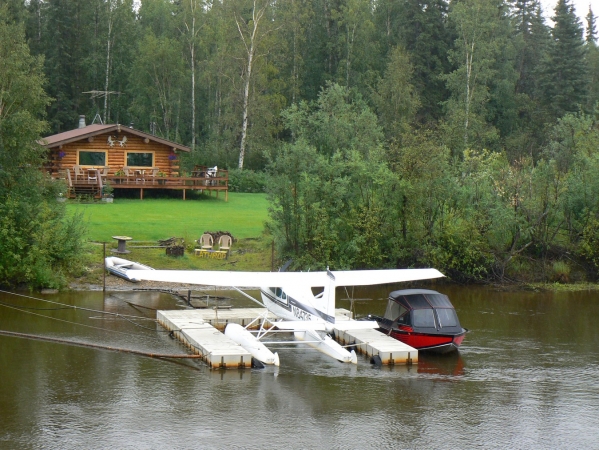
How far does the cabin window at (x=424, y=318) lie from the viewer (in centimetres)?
2214

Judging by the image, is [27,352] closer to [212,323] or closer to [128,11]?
[212,323]

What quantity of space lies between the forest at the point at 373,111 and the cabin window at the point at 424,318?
1056cm

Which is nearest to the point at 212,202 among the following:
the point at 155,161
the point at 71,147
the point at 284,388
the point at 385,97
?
the point at 155,161

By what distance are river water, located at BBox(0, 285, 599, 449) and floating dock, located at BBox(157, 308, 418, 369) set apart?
14.6 inches

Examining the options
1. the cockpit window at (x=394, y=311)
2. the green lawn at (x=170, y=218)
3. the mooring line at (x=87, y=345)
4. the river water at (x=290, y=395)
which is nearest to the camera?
the river water at (x=290, y=395)

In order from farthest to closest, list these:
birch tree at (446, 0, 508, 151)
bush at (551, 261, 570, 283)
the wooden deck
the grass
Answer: birch tree at (446, 0, 508, 151)
the wooden deck
bush at (551, 261, 570, 283)
the grass

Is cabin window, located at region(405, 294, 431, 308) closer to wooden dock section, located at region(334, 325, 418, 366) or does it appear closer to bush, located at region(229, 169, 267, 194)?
wooden dock section, located at region(334, 325, 418, 366)

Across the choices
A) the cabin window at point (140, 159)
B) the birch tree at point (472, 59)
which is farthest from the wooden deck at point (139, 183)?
the birch tree at point (472, 59)

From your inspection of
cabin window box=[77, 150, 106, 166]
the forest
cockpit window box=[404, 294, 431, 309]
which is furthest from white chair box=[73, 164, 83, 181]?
cockpit window box=[404, 294, 431, 309]

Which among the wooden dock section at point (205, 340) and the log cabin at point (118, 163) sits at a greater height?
the log cabin at point (118, 163)

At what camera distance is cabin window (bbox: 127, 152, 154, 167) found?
164 ft

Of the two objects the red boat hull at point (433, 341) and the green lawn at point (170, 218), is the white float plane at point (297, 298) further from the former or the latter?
the green lawn at point (170, 218)

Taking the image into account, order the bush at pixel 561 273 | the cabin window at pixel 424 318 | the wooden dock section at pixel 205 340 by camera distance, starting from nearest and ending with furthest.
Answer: the wooden dock section at pixel 205 340 → the cabin window at pixel 424 318 → the bush at pixel 561 273

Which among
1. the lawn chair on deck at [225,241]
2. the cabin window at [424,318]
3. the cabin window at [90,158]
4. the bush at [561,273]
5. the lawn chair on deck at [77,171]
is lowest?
the cabin window at [424,318]
